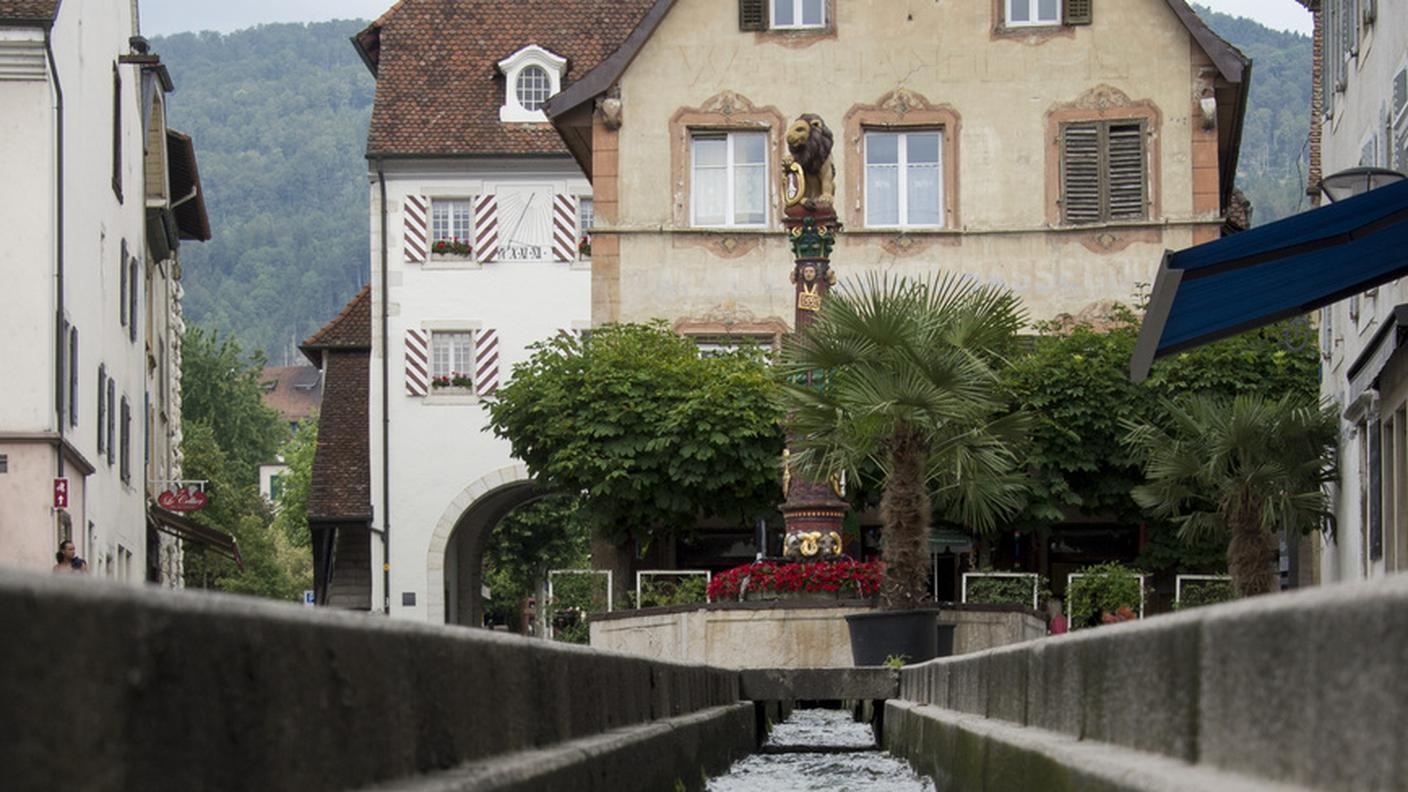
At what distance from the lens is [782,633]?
28.0 metres

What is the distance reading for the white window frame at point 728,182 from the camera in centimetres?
4225

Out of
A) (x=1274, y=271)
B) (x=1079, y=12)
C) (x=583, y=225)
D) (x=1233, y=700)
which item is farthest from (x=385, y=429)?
(x=1233, y=700)

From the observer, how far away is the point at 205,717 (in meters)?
2.79

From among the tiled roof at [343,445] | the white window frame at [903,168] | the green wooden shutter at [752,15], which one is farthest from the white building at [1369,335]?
the tiled roof at [343,445]

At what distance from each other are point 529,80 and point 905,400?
32848 millimetres

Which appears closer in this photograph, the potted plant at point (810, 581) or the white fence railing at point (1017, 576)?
the potted plant at point (810, 581)

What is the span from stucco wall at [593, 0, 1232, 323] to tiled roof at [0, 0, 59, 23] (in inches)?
485

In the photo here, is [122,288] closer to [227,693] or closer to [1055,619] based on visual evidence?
[1055,619]

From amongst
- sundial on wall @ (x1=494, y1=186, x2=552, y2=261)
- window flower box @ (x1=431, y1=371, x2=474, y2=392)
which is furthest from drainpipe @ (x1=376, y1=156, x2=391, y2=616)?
sundial on wall @ (x1=494, y1=186, x2=552, y2=261)

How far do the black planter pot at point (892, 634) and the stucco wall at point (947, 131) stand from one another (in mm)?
18120

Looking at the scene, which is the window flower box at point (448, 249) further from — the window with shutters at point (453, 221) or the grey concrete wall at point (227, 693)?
the grey concrete wall at point (227, 693)

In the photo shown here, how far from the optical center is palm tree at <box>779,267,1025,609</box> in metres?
24.2

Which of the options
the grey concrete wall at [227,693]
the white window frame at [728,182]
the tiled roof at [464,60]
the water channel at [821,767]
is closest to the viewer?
the grey concrete wall at [227,693]

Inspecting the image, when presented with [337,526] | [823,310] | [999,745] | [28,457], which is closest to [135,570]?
[337,526]
